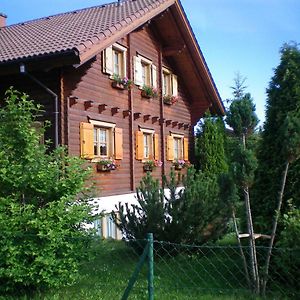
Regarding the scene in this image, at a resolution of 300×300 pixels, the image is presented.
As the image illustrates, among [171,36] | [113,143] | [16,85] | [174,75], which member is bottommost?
[113,143]

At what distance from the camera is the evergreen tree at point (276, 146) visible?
22.1 feet

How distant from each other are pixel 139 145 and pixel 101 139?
6.61 ft

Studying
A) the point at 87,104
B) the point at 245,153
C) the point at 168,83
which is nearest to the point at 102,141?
the point at 87,104

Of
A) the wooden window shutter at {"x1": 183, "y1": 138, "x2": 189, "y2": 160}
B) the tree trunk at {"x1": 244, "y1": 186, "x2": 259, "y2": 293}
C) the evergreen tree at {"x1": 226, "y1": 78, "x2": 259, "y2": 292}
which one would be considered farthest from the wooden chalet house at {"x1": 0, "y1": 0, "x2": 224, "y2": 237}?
the tree trunk at {"x1": 244, "y1": 186, "x2": 259, "y2": 293}

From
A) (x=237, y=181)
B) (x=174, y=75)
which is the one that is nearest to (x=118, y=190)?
(x=174, y=75)

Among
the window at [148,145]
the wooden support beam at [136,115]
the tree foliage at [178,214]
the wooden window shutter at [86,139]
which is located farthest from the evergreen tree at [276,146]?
the window at [148,145]

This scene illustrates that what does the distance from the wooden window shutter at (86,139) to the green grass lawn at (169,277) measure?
3332 mm

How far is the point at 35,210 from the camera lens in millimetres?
5961

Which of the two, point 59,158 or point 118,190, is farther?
point 118,190

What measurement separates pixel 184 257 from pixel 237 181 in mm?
2784

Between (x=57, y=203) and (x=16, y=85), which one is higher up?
(x=16, y=85)

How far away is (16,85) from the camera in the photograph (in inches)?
450

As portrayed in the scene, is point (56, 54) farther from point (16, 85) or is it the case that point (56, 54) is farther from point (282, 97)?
point (282, 97)

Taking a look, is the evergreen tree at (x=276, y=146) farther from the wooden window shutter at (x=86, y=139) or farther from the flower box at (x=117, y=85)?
the flower box at (x=117, y=85)
